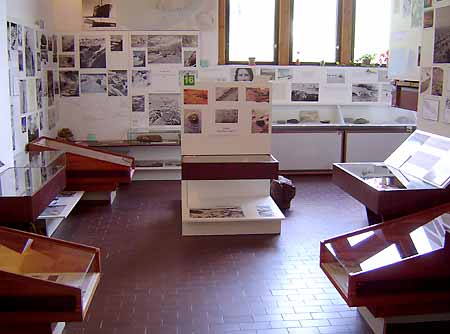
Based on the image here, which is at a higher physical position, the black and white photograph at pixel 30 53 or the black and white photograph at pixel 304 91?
the black and white photograph at pixel 30 53

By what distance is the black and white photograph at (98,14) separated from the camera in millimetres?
8602

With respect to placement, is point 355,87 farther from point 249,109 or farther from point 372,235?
point 372,235

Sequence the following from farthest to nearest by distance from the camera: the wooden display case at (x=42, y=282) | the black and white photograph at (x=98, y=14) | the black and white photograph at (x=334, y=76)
Result: the black and white photograph at (x=334, y=76), the black and white photograph at (x=98, y=14), the wooden display case at (x=42, y=282)

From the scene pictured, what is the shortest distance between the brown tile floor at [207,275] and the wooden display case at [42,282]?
0.54 m

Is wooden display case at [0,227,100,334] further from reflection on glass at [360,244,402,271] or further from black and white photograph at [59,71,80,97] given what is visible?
black and white photograph at [59,71,80,97]

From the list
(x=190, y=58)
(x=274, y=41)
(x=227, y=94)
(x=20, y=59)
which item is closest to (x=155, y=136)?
(x=190, y=58)

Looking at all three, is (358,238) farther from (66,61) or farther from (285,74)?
(66,61)

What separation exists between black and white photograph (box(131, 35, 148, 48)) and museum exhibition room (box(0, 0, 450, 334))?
2 cm

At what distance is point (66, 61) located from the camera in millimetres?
8680

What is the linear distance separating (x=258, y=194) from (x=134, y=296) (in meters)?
2.52

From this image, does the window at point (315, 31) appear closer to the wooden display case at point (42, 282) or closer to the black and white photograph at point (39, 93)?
the black and white photograph at point (39, 93)

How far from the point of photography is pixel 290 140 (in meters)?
9.20

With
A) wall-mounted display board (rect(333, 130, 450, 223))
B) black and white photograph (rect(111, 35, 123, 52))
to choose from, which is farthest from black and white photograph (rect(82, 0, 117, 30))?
wall-mounted display board (rect(333, 130, 450, 223))

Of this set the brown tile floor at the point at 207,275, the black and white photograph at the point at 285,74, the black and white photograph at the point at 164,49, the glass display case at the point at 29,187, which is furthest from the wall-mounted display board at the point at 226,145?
the black and white photograph at the point at 285,74
